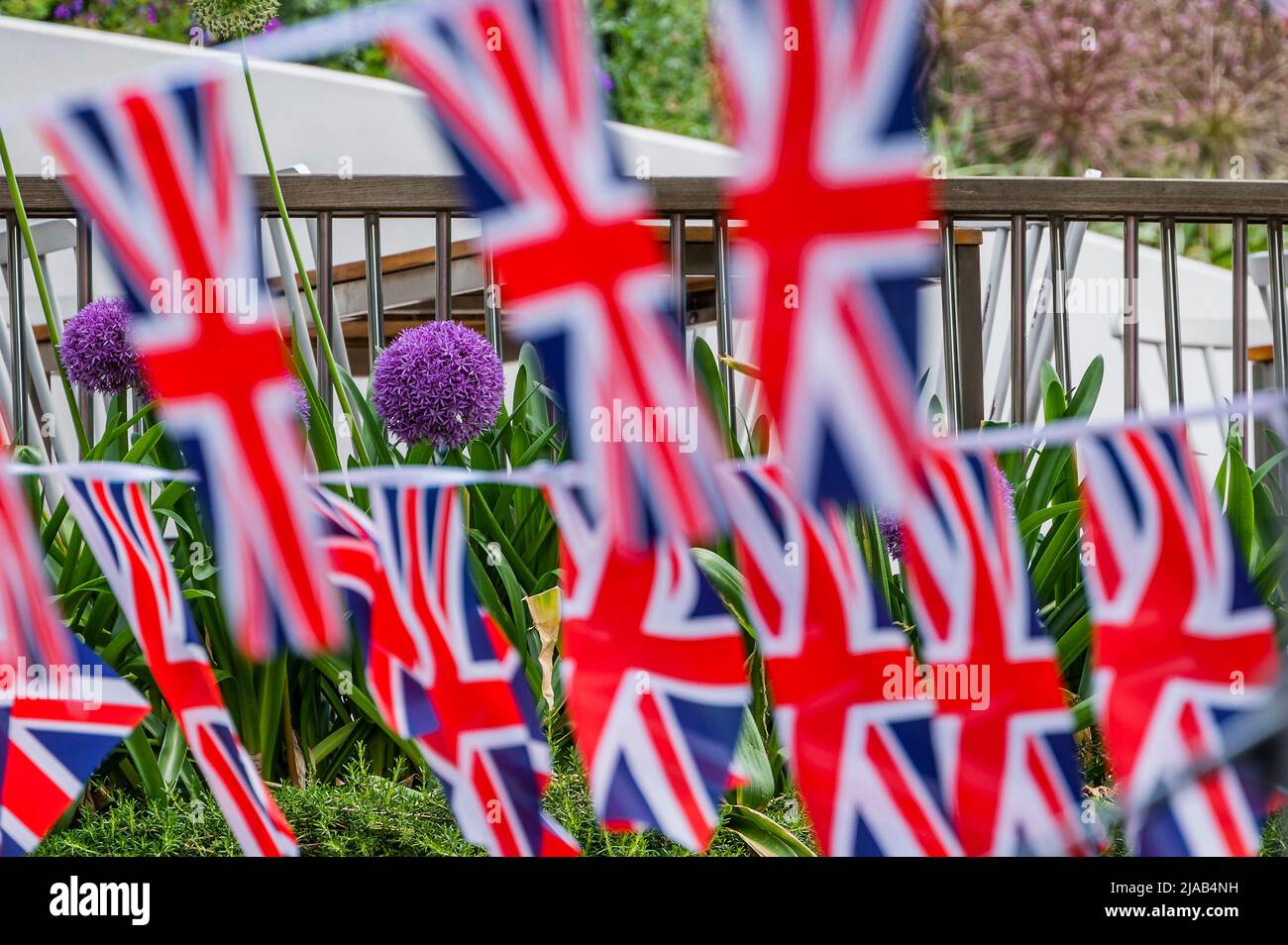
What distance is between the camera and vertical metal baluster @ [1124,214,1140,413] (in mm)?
1818

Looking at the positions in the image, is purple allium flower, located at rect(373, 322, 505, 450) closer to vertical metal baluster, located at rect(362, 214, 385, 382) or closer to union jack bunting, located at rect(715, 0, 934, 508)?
vertical metal baluster, located at rect(362, 214, 385, 382)

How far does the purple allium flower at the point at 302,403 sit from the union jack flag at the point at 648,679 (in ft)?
1.20

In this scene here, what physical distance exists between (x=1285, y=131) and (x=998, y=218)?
5.58 metres

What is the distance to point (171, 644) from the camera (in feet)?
5.32

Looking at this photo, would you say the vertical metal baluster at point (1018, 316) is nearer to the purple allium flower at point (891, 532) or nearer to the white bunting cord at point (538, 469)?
the white bunting cord at point (538, 469)

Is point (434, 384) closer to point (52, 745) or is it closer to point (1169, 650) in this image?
point (52, 745)

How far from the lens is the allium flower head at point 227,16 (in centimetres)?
153

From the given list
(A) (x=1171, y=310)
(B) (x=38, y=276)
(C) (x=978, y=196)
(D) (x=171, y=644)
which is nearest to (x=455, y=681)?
(D) (x=171, y=644)

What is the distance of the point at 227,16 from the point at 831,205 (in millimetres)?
758

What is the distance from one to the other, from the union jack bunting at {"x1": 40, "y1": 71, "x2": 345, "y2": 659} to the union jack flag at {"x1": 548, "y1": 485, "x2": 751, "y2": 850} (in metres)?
0.34

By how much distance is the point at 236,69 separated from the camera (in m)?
1.79

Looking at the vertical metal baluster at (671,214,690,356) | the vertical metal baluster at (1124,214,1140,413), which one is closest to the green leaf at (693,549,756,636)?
the vertical metal baluster at (671,214,690,356)

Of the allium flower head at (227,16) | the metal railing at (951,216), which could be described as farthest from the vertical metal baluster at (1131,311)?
the allium flower head at (227,16)
